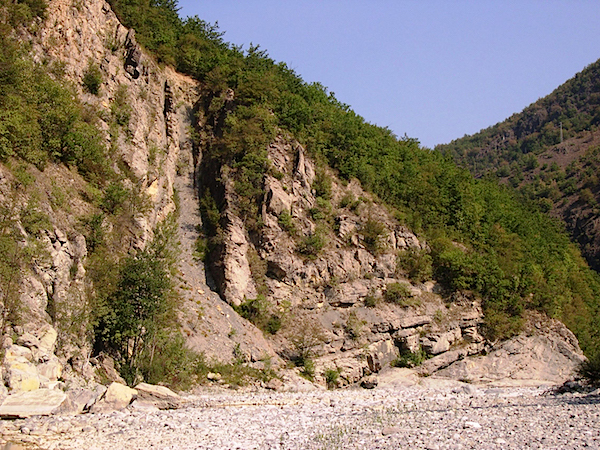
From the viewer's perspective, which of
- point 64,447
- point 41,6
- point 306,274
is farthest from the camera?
point 306,274

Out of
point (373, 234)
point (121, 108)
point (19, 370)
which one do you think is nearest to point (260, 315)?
point (373, 234)

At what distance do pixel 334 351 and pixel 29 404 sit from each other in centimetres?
1576

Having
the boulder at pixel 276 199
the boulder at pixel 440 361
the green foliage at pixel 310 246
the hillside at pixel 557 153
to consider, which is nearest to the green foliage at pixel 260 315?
the green foliage at pixel 310 246

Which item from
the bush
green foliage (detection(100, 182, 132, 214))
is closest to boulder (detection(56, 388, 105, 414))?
green foliage (detection(100, 182, 132, 214))

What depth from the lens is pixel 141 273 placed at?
64.3ft

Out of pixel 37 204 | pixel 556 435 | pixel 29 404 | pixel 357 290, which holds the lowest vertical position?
pixel 556 435

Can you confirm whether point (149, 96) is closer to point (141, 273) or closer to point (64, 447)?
point (141, 273)

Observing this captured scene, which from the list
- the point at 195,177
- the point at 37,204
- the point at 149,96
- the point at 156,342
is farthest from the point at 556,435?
the point at 149,96

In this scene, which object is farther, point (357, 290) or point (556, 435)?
point (357, 290)

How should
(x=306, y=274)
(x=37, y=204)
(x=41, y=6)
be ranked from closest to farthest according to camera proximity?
(x=37, y=204)
(x=41, y=6)
(x=306, y=274)

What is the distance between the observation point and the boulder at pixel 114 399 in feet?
45.7

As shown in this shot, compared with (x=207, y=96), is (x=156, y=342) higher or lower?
lower

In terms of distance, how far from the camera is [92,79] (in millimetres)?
26484

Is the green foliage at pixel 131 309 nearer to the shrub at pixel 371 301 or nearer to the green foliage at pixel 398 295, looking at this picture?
the shrub at pixel 371 301
